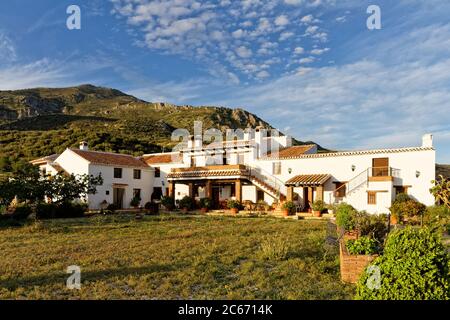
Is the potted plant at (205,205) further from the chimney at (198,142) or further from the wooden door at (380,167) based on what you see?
the wooden door at (380,167)

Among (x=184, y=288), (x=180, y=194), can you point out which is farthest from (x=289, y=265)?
(x=180, y=194)

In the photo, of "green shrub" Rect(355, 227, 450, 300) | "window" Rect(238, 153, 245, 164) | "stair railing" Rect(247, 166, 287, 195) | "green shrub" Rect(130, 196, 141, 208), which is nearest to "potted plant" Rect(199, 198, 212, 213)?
"stair railing" Rect(247, 166, 287, 195)

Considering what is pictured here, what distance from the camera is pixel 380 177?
26.1 metres

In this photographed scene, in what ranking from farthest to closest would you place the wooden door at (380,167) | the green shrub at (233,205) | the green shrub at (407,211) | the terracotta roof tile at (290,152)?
the terracotta roof tile at (290,152), the green shrub at (233,205), the wooden door at (380,167), the green shrub at (407,211)

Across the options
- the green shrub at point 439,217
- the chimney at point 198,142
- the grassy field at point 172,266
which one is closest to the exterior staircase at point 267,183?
the chimney at point 198,142

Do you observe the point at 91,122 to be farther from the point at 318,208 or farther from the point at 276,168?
the point at 318,208

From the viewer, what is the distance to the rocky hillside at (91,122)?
5550 centimetres

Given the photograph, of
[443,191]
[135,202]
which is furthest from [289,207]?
[443,191]

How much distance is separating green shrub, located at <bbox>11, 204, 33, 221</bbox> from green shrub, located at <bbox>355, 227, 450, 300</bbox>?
23212mm

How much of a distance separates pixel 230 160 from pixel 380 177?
14.1m

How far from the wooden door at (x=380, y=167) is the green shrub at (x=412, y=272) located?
73.3 ft

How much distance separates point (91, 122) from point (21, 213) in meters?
57.1

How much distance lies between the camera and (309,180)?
93.7 ft

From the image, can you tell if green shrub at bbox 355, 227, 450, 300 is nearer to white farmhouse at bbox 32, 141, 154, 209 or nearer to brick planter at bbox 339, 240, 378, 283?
brick planter at bbox 339, 240, 378, 283
